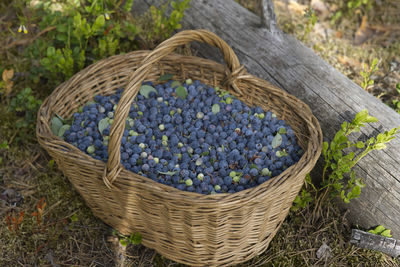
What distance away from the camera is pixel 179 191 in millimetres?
1464

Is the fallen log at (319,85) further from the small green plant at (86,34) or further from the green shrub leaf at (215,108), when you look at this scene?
the green shrub leaf at (215,108)

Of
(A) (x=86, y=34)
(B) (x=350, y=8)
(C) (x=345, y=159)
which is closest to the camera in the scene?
(C) (x=345, y=159)

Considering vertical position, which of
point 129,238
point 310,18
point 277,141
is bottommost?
point 129,238

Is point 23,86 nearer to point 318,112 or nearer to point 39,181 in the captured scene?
point 39,181

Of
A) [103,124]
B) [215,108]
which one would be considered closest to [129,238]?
[103,124]

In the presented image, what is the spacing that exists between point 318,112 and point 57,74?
1.70 metres

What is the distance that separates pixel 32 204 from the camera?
2.15 metres

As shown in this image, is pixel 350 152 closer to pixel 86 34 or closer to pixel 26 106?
pixel 86 34

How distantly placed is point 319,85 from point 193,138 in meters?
0.79

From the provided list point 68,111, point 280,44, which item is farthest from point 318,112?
point 68,111

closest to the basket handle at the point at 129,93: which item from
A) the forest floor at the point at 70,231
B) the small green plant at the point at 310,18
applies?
the forest floor at the point at 70,231

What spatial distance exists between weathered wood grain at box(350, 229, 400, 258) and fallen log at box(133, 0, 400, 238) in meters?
0.05

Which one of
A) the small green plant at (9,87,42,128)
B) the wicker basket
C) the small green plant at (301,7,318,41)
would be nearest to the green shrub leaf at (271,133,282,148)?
the wicker basket

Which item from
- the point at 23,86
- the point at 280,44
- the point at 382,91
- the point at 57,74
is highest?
the point at 280,44
